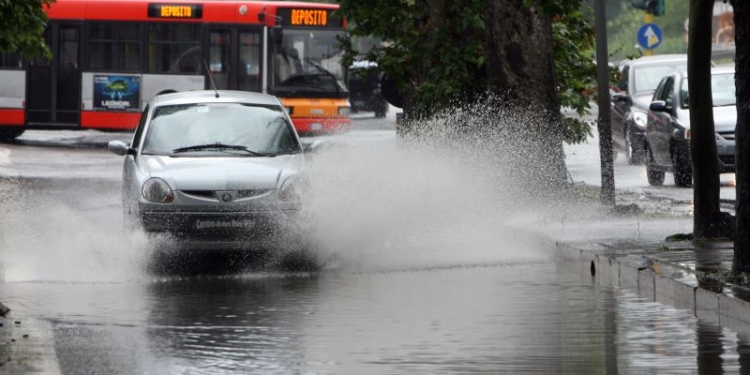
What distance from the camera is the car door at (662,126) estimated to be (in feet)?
76.8

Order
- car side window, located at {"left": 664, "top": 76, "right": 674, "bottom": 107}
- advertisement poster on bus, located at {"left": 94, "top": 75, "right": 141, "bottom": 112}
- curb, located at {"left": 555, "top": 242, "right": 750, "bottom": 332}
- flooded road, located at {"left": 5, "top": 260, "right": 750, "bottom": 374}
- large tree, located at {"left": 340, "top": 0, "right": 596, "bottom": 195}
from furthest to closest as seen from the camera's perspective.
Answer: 1. advertisement poster on bus, located at {"left": 94, "top": 75, "right": 141, "bottom": 112}
2. car side window, located at {"left": 664, "top": 76, "right": 674, "bottom": 107}
3. large tree, located at {"left": 340, "top": 0, "right": 596, "bottom": 195}
4. curb, located at {"left": 555, "top": 242, "right": 750, "bottom": 332}
5. flooded road, located at {"left": 5, "top": 260, "right": 750, "bottom": 374}

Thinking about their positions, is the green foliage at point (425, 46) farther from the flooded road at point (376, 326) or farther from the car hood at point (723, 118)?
the flooded road at point (376, 326)

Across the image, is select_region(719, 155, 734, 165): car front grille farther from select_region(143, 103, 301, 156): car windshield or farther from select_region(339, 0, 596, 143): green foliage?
select_region(143, 103, 301, 156): car windshield

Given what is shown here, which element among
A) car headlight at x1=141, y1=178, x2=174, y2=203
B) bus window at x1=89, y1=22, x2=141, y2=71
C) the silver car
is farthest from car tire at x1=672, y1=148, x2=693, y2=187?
bus window at x1=89, y1=22, x2=141, y2=71

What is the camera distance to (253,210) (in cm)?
1408

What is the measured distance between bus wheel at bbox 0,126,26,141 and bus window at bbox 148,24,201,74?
3.22 meters

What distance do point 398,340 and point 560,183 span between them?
945 cm

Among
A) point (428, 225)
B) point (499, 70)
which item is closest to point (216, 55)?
point (499, 70)

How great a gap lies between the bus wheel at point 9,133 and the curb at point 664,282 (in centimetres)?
2467

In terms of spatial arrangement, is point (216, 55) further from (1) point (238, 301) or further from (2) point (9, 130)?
(1) point (238, 301)

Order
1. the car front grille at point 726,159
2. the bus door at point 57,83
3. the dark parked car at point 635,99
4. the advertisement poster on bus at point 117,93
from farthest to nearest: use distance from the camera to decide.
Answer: the bus door at point 57,83, the advertisement poster on bus at point 117,93, the dark parked car at point 635,99, the car front grille at point 726,159

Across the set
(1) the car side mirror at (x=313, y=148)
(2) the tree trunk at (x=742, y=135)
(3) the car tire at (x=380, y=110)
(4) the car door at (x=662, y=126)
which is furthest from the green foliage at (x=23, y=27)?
(3) the car tire at (x=380, y=110)

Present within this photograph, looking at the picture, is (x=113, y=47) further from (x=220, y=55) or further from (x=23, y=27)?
(x=23, y=27)

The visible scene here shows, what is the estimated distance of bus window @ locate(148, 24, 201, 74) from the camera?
36.8m
